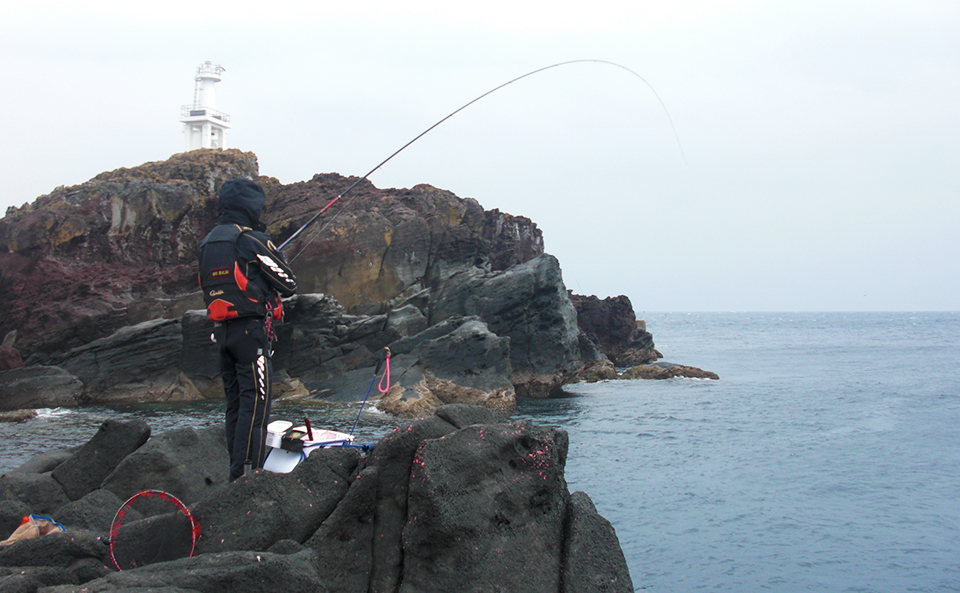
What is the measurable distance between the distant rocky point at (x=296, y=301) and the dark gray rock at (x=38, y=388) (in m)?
0.04

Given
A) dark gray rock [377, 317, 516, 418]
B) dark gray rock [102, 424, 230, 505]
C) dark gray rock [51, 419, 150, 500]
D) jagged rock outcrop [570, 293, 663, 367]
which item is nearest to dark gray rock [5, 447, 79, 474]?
dark gray rock [51, 419, 150, 500]

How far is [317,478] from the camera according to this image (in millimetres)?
4047

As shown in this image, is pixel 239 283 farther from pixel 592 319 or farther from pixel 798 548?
pixel 592 319

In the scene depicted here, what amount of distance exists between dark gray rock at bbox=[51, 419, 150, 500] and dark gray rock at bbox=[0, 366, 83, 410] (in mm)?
16748

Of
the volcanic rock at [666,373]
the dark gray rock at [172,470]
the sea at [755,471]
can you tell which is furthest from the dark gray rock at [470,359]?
the dark gray rock at [172,470]

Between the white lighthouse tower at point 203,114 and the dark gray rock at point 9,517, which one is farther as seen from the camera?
the white lighthouse tower at point 203,114

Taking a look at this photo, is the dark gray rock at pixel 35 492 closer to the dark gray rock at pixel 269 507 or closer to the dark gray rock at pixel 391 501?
the dark gray rock at pixel 269 507

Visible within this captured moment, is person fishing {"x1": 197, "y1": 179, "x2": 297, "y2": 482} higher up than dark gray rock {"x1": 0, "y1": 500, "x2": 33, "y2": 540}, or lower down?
higher up

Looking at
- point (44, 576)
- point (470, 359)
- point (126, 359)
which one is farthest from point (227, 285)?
point (126, 359)

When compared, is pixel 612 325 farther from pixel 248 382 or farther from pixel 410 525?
pixel 410 525

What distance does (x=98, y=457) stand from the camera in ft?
20.5

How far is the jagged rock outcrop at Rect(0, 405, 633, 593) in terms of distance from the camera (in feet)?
12.0

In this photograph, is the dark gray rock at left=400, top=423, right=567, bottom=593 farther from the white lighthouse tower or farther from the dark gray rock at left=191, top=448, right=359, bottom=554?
the white lighthouse tower

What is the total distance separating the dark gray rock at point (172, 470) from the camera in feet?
18.5
